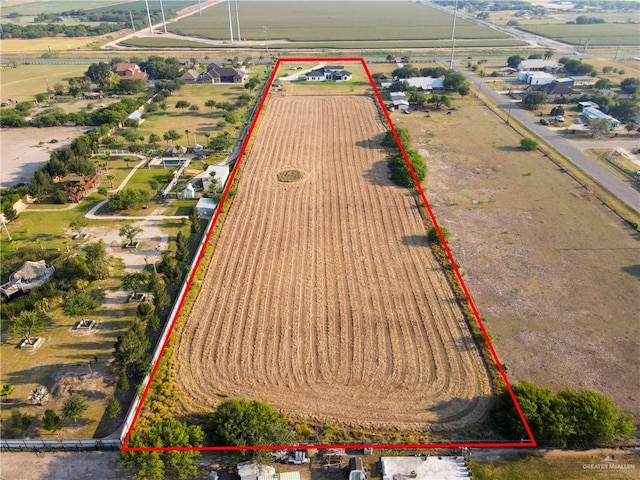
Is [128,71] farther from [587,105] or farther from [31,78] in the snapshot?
[587,105]

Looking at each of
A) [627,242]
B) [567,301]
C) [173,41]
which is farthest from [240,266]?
[173,41]

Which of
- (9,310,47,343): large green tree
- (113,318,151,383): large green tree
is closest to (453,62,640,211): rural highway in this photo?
(113,318,151,383): large green tree

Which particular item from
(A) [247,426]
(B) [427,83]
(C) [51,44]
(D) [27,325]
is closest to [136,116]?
(D) [27,325]

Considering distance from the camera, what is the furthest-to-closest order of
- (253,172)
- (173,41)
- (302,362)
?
1. (173,41)
2. (253,172)
3. (302,362)

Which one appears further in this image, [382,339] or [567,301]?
[567,301]

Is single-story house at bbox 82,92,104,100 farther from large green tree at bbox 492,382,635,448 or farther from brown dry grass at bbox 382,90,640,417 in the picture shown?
large green tree at bbox 492,382,635,448

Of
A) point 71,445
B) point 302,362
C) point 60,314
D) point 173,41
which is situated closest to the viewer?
point 71,445

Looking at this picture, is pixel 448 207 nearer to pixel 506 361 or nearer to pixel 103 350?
pixel 506 361

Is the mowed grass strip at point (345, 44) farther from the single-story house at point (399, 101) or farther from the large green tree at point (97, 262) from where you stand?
the large green tree at point (97, 262)
